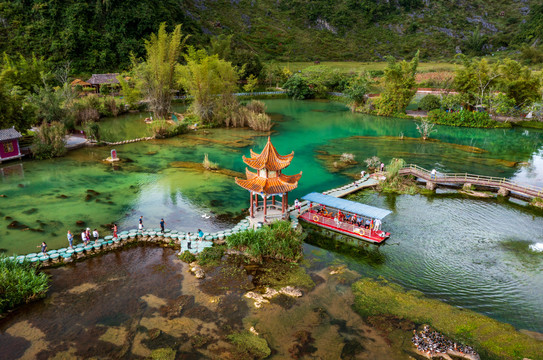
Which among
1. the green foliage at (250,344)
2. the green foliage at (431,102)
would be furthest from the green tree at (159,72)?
the green foliage at (250,344)

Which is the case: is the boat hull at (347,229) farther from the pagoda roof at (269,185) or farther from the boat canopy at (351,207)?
the pagoda roof at (269,185)

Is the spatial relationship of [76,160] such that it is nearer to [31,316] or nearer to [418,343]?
[31,316]

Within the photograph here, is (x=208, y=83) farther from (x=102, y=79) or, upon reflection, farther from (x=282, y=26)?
(x=282, y=26)

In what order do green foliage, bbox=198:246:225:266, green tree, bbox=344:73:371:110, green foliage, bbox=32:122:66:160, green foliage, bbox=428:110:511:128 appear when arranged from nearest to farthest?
green foliage, bbox=198:246:225:266 → green foliage, bbox=32:122:66:160 → green foliage, bbox=428:110:511:128 → green tree, bbox=344:73:371:110

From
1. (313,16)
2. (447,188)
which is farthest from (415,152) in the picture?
(313,16)

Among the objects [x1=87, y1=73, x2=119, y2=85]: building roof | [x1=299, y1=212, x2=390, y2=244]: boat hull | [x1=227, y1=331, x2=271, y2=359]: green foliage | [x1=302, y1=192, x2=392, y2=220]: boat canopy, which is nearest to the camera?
[x1=227, y1=331, x2=271, y2=359]: green foliage

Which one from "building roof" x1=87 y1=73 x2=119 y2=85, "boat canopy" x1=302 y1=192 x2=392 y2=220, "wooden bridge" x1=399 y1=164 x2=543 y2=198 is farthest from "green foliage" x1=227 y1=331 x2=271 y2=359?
"building roof" x1=87 y1=73 x2=119 y2=85

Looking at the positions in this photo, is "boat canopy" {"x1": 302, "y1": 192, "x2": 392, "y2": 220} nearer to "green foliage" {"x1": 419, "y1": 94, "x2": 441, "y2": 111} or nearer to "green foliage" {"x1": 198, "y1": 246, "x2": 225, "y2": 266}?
"green foliage" {"x1": 198, "y1": 246, "x2": 225, "y2": 266}
